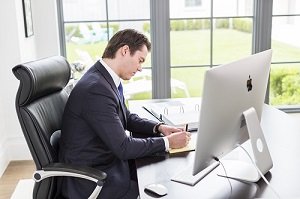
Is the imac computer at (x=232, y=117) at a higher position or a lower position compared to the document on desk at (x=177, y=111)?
higher

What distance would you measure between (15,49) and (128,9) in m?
1.14

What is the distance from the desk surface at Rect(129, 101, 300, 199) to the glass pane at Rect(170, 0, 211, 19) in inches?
84.4

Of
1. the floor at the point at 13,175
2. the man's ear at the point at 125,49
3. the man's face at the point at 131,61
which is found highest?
the man's ear at the point at 125,49

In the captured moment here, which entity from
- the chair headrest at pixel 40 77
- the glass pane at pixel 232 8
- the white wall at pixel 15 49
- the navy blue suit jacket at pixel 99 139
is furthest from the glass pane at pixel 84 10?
the navy blue suit jacket at pixel 99 139

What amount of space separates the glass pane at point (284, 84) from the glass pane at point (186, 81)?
754 millimetres

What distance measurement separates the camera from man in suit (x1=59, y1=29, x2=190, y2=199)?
1.62m

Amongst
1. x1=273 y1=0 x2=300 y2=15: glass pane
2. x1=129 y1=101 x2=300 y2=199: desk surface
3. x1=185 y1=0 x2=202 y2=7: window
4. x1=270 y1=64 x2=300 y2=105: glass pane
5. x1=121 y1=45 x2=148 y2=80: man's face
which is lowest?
x1=270 y1=64 x2=300 y2=105: glass pane

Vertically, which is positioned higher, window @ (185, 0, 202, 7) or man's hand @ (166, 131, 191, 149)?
window @ (185, 0, 202, 7)

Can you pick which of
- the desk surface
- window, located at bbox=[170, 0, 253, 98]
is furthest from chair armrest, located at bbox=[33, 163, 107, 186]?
window, located at bbox=[170, 0, 253, 98]

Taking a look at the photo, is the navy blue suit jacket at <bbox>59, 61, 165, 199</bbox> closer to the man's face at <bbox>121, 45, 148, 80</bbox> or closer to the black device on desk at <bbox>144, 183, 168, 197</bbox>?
the man's face at <bbox>121, 45, 148, 80</bbox>

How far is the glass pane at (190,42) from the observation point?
379 cm

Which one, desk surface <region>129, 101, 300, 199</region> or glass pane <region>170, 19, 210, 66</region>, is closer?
desk surface <region>129, 101, 300, 199</region>

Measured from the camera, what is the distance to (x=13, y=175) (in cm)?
324

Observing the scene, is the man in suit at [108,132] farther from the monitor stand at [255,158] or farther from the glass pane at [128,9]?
the glass pane at [128,9]
